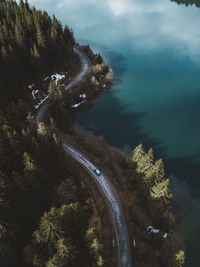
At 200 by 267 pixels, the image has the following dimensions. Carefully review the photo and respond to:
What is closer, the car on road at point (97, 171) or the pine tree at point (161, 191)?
the pine tree at point (161, 191)

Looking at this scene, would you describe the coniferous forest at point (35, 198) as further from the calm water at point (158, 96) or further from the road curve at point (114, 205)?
the calm water at point (158, 96)

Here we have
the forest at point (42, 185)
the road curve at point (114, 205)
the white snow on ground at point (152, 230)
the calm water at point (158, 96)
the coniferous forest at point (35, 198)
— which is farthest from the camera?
the calm water at point (158, 96)

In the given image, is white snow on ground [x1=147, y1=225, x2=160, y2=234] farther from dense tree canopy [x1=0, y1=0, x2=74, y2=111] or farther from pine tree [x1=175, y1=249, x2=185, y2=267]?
dense tree canopy [x1=0, y1=0, x2=74, y2=111]

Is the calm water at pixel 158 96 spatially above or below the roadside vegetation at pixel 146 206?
above

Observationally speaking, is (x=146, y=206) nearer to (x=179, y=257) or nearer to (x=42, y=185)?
(x=179, y=257)

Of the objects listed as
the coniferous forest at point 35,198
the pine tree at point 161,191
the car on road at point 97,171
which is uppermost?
the car on road at point 97,171

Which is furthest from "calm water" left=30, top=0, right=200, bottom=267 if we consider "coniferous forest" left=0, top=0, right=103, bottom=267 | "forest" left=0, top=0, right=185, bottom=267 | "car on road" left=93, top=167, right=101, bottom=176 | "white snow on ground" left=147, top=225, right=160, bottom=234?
"coniferous forest" left=0, top=0, right=103, bottom=267

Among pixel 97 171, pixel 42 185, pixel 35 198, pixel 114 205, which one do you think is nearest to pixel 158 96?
pixel 97 171

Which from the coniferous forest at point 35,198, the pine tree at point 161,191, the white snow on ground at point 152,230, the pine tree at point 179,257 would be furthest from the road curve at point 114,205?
the pine tree at point 161,191
